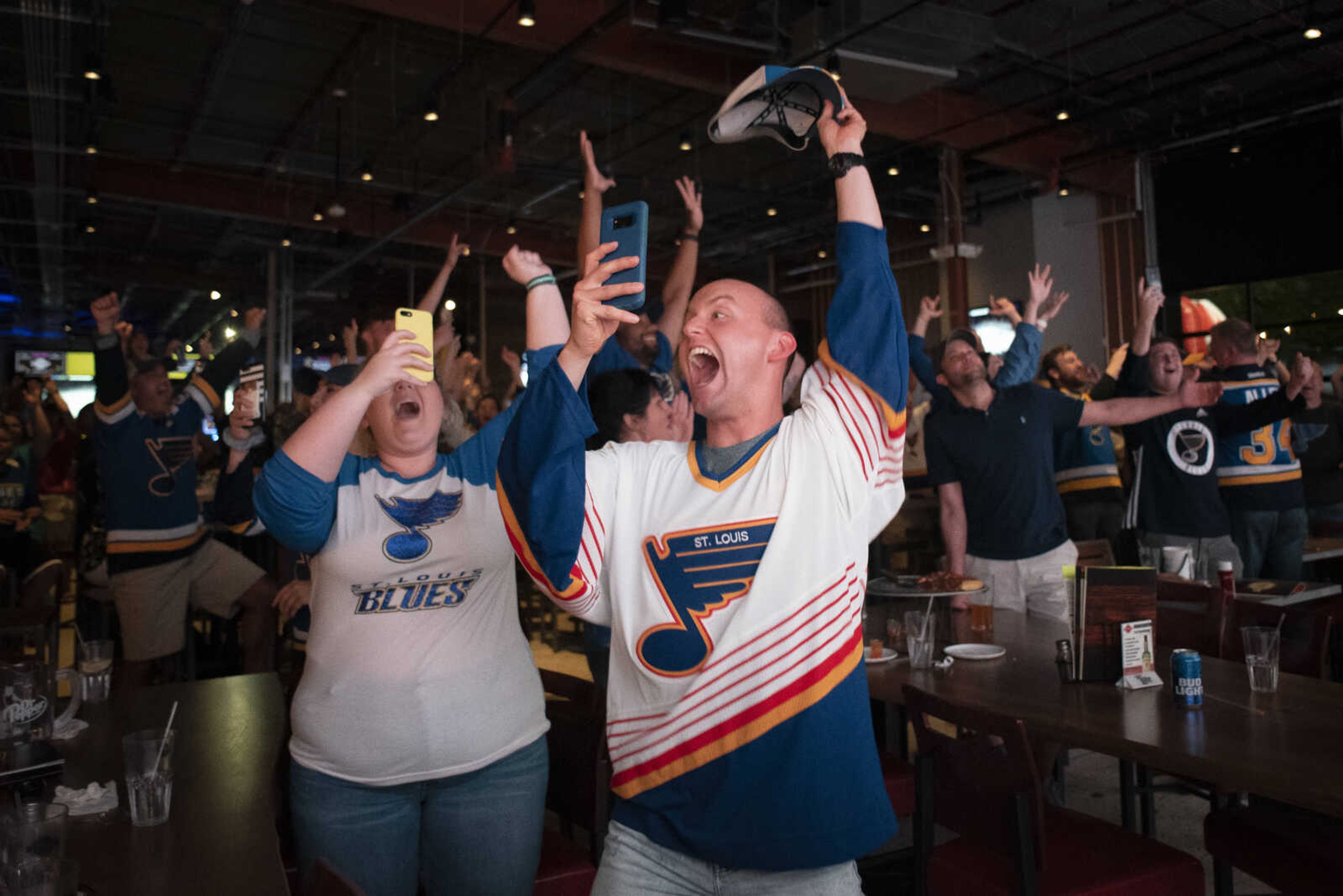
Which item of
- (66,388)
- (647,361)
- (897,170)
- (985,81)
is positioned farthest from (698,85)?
(66,388)

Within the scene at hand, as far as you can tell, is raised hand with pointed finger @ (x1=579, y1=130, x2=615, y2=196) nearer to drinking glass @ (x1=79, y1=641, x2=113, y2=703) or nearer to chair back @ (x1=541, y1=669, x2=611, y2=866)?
chair back @ (x1=541, y1=669, x2=611, y2=866)

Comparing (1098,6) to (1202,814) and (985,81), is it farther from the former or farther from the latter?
(1202,814)

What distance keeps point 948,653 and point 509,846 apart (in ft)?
5.28

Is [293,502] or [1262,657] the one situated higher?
[293,502]

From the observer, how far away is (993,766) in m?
2.23

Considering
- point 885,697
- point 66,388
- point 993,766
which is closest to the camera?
point 993,766

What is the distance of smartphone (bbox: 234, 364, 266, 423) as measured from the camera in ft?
9.03

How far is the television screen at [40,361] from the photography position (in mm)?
17594

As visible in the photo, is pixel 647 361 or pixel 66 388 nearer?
pixel 647 361

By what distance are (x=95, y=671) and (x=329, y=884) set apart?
2.07 metres

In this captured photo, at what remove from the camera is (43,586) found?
Answer: 481 cm

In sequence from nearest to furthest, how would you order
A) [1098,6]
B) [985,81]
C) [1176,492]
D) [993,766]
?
[993,766] → [1176,492] → [1098,6] → [985,81]

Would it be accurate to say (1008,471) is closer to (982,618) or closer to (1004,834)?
(982,618)

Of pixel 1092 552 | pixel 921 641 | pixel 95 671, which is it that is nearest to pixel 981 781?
pixel 921 641
